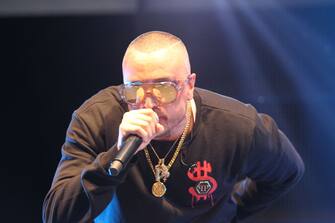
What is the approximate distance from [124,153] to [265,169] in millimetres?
653

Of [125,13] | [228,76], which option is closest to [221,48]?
[228,76]

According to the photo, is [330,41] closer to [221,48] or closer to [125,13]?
[221,48]

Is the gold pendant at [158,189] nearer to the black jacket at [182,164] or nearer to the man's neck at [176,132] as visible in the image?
the black jacket at [182,164]

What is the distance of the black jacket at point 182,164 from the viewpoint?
1.35 metres

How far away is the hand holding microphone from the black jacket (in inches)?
7.0

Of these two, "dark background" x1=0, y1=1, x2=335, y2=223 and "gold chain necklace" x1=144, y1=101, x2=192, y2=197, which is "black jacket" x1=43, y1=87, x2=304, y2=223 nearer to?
"gold chain necklace" x1=144, y1=101, x2=192, y2=197

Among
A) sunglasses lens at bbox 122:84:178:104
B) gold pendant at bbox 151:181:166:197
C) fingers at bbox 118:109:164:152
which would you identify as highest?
sunglasses lens at bbox 122:84:178:104

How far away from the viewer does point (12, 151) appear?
99.3 inches

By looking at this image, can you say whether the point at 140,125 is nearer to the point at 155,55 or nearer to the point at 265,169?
the point at 155,55

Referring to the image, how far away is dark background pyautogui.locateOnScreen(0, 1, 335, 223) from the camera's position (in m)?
2.35

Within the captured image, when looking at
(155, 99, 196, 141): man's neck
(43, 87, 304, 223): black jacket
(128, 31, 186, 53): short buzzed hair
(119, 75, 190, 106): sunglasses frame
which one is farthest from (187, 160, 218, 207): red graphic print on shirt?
(128, 31, 186, 53): short buzzed hair

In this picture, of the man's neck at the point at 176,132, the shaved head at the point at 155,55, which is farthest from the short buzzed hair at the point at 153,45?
the man's neck at the point at 176,132

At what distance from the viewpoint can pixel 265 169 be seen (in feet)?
5.34

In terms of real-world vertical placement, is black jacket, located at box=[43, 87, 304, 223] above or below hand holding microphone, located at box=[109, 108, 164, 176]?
below
